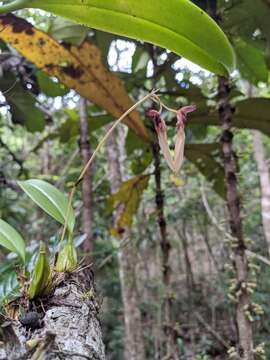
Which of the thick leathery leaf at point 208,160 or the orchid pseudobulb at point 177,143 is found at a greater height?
the thick leathery leaf at point 208,160

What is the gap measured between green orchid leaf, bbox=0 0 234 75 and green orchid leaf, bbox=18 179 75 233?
296 mm

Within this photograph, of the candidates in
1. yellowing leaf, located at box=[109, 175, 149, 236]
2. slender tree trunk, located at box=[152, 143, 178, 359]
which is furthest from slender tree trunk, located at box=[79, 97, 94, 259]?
slender tree trunk, located at box=[152, 143, 178, 359]

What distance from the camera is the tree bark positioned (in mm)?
427

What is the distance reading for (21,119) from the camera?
152 centimetres

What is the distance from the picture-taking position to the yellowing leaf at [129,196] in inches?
58.4

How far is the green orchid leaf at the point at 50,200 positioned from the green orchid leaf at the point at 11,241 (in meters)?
0.06

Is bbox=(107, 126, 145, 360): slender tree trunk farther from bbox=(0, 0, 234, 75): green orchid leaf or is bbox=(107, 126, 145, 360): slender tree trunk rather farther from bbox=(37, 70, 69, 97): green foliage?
bbox=(0, 0, 234, 75): green orchid leaf

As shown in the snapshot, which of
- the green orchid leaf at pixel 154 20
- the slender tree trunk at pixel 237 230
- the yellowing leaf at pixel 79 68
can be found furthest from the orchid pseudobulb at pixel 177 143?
the yellowing leaf at pixel 79 68

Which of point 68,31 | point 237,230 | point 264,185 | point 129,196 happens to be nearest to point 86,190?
point 129,196

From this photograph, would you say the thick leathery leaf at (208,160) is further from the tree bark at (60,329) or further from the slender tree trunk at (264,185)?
the slender tree trunk at (264,185)

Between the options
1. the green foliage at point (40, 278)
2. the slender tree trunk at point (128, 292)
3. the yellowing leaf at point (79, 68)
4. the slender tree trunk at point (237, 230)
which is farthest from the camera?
the slender tree trunk at point (128, 292)

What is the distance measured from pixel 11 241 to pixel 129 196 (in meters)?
0.84

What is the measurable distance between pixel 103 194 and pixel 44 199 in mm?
1977

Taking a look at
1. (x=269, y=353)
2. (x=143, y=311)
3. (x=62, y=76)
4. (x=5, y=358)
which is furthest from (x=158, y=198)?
(x=143, y=311)
